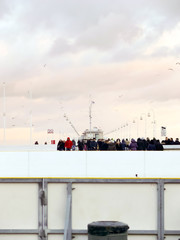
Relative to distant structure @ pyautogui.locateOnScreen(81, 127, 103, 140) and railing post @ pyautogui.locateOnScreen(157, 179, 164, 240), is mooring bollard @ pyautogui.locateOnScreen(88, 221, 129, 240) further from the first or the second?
distant structure @ pyautogui.locateOnScreen(81, 127, 103, 140)

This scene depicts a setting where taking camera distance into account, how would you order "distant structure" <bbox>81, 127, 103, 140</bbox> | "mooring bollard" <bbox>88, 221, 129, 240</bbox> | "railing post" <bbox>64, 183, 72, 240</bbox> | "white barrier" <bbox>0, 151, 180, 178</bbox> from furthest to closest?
1. "distant structure" <bbox>81, 127, 103, 140</bbox>
2. "white barrier" <bbox>0, 151, 180, 178</bbox>
3. "railing post" <bbox>64, 183, 72, 240</bbox>
4. "mooring bollard" <bbox>88, 221, 129, 240</bbox>

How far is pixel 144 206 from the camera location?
32.9ft

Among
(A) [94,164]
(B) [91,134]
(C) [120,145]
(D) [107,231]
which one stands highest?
(B) [91,134]

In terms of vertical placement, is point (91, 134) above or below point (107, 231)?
above

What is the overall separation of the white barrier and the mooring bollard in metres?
19.2

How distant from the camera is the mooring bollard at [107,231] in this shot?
806 centimetres

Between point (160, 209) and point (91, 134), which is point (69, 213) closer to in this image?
point (160, 209)

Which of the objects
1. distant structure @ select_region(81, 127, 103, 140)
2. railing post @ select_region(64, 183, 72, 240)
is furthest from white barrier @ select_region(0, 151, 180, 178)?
distant structure @ select_region(81, 127, 103, 140)

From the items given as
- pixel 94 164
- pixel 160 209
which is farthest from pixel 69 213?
pixel 94 164

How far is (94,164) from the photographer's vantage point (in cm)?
2839

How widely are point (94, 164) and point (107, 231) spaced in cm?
2035

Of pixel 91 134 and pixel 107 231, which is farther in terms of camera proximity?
pixel 91 134

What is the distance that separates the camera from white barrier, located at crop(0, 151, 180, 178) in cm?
2792

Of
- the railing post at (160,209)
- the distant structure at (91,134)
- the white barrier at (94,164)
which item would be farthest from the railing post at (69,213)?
the distant structure at (91,134)
